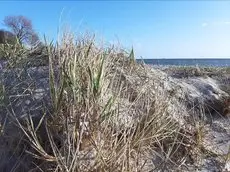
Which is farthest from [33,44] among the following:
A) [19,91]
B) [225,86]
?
[225,86]

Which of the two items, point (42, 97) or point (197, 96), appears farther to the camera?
point (197, 96)

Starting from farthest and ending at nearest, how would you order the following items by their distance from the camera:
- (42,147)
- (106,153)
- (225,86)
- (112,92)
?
(225,86), (112,92), (42,147), (106,153)

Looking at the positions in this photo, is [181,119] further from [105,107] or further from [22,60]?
[22,60]

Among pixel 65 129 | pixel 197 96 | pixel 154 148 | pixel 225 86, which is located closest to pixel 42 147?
pixel 65 129

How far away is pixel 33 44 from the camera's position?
460 centimetres

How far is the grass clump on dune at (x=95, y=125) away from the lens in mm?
2771

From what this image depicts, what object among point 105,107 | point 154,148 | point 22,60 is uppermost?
point 22,60

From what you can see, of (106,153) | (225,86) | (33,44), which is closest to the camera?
(106,153)

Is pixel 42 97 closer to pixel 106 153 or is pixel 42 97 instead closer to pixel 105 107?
pixel 105 107

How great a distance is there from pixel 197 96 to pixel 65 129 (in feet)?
7.31

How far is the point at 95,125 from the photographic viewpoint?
9.60 feet

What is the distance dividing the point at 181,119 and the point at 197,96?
0.82 metres

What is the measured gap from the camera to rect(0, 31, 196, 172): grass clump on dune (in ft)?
9.09

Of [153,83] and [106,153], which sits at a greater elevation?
[153,83]
